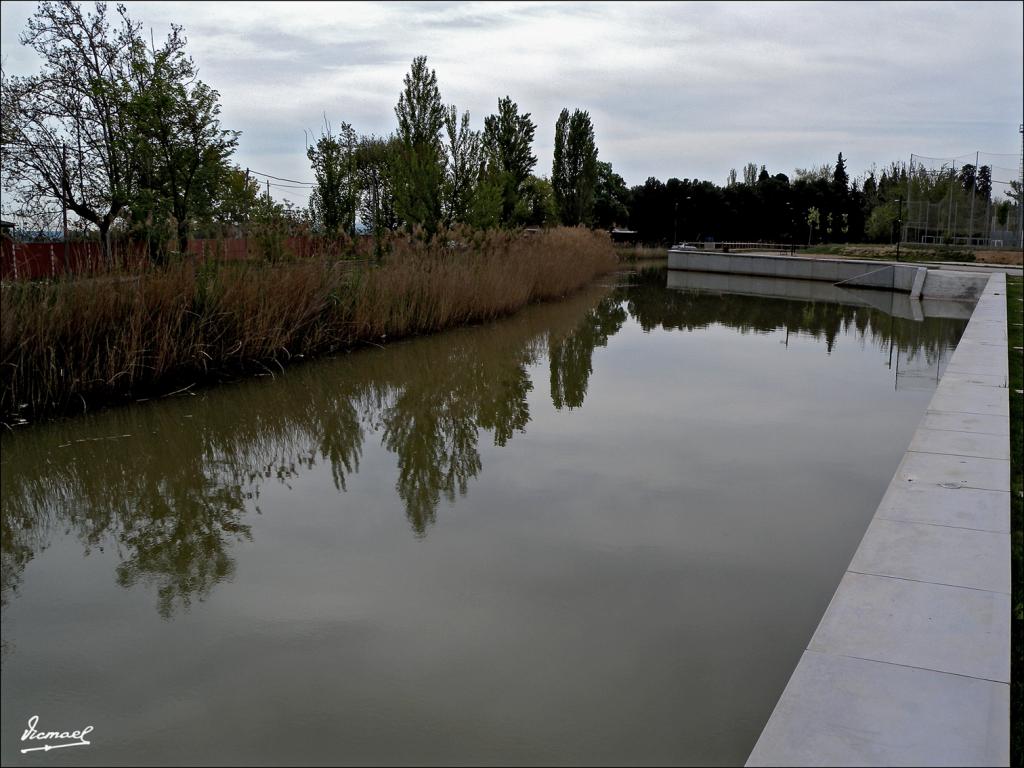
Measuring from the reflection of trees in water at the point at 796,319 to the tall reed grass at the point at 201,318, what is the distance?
4126 mm

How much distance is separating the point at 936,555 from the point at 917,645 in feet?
2.84

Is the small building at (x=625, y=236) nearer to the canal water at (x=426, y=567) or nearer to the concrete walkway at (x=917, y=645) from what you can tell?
the canal water at (x=426, y=567)

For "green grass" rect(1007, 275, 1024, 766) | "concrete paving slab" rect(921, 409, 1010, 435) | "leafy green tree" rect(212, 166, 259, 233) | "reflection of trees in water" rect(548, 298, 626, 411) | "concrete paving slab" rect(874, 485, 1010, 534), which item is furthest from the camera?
"leafy green tree" rect(212, 166, 259, 233)

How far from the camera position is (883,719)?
2.36 metres

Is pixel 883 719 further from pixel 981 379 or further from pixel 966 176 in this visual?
pixel 966 176

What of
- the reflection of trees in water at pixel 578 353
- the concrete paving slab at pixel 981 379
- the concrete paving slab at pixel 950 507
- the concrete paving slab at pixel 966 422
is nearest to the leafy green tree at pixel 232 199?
the reflection of trees in water at pixel 578 353

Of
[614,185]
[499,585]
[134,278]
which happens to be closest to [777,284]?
[134,278]

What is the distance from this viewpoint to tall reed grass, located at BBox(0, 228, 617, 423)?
6484 mm

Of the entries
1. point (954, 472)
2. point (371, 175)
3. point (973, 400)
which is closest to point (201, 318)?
point (954, 472)

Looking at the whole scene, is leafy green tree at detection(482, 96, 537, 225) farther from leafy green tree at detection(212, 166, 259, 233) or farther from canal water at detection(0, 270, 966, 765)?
canal water at detection(0, 270, 966, 765)

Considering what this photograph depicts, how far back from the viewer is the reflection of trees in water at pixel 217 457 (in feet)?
13.6

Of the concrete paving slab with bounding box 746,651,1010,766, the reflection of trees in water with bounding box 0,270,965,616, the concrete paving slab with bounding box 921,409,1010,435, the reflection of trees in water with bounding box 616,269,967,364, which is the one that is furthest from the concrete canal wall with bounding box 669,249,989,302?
the concrete paving slab with bounding box 746,651,1010,766

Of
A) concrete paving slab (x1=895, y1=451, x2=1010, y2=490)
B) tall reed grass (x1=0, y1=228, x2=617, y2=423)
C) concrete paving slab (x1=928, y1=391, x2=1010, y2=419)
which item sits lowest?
concrete paving slab (x1=895, y1=451, x2=1010, y2=490)

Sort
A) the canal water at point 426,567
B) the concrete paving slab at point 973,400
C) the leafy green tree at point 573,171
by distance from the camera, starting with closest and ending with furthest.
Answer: the canal water at point 426,567 → the concrete paving slab at point 973,400 → the leafy green tree at point 573,171
